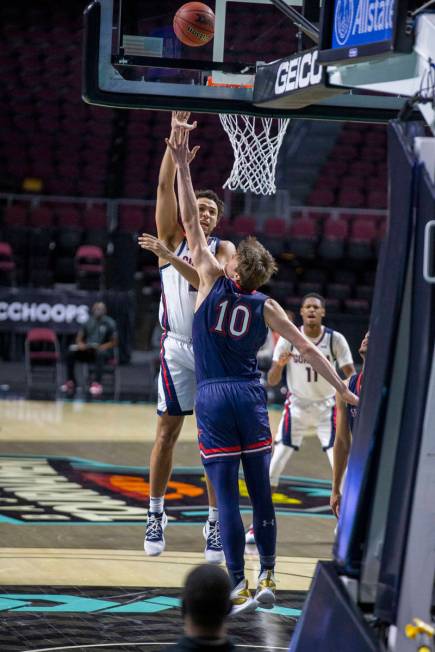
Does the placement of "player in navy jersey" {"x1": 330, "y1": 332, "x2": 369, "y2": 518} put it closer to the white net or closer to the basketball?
the white net

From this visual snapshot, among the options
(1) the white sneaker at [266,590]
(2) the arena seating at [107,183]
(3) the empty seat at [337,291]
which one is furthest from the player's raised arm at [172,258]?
(3) the empty seat at [337,291]

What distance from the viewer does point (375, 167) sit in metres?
24.5

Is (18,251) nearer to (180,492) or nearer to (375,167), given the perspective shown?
(375,167)

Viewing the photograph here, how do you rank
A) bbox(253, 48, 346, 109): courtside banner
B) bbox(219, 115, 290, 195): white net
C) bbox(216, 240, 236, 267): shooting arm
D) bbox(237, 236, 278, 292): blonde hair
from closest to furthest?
1. bbox(253, 48, 346, 109): courtside banner
2. bbox(237, 236, 278, 292): blonde hair
3. bbox(216, 240, 236, 267): shooting arm
4. bbox(219, 115, 290, 195): white net

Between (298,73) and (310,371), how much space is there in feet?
15.0

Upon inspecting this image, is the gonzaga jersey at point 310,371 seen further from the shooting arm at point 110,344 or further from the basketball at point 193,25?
the shooting arm at point 110,344

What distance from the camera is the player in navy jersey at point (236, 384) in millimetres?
5945

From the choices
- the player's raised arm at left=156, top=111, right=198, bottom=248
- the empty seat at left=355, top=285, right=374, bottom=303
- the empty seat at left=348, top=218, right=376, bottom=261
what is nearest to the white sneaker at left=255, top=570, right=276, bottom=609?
the player's raised arm at left=156, top=111, right=198, bottom=248

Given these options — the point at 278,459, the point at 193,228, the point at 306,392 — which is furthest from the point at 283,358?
the point at 193,228

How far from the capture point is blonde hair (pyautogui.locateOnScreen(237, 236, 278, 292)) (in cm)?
592

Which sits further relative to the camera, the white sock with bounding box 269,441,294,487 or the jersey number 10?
the white sock with bounding box 269,441,294,487

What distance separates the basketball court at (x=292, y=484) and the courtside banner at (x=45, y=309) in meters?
9.33

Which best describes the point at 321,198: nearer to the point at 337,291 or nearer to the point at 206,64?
the point at 337,291

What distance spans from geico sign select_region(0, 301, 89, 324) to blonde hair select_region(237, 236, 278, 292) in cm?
1435
